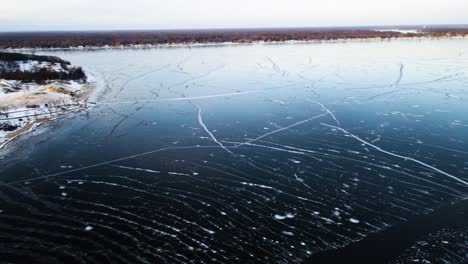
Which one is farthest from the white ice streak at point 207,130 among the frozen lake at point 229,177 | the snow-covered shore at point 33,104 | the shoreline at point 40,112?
the snow-covered shore at point 33,104

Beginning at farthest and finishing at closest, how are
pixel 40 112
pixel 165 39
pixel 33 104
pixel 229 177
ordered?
pixel 165 39 < pixel 33 104 < pixel 40 112 < pixel 229 177

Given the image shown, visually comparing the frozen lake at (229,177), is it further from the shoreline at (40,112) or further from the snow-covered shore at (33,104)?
the snow-covered shore at (33,104)

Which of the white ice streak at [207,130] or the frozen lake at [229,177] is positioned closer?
the frozen lake at [229,177]

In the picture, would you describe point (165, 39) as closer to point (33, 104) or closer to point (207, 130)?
point (33, 104)

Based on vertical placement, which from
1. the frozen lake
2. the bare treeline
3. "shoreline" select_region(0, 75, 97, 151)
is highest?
the bare treeline

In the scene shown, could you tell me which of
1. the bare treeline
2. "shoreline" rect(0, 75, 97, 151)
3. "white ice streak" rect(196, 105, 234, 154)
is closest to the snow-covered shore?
"shoreline" rect(0, 75, 97, 151)

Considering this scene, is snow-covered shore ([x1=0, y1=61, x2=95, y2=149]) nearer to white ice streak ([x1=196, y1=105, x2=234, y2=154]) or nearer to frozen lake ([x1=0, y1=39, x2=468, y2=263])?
frozen lake ([x1=0, y1=39, x2=468, y2=263])

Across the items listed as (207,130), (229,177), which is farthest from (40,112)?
(229,177)

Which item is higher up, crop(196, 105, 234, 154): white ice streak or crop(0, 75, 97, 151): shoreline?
crop(0, 75, 97, 151): shoreline

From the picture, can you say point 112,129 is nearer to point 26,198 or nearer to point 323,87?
point 26,198
